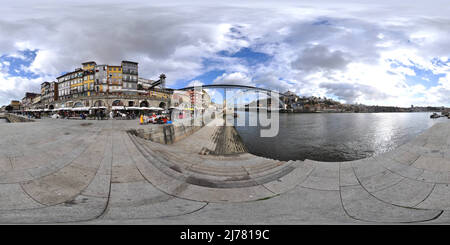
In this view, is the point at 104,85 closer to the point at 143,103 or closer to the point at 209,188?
the point at 143,103

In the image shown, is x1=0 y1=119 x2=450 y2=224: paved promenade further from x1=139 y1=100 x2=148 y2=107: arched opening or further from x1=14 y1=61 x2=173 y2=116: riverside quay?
x1=14 y1=61 x2=173 y2=116: riverside quay

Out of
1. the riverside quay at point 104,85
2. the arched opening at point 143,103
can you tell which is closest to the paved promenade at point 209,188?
the arched opening at point 143,103

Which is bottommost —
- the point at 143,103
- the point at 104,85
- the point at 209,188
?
the point at 209,188

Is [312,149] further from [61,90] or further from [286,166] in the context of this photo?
[61,90]

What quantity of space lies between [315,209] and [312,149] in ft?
60.5

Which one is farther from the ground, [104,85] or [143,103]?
[104,85]

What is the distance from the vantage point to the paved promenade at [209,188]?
2.71 meters

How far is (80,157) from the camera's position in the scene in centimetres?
412

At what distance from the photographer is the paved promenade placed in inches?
107

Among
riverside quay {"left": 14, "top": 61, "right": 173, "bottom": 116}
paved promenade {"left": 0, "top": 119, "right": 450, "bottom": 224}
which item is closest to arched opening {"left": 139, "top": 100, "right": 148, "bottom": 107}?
riverside quay {"left": 14, "top": 61, "right": 173, "bottom": 116}

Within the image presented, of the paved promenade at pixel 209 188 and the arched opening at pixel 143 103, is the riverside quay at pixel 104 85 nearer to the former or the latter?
the arched opening at pixel 143 103

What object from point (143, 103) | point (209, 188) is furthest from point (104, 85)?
point (209, 188)

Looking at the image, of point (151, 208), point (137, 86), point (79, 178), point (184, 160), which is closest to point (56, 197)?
point (79, 178)

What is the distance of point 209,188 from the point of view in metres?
3.87
